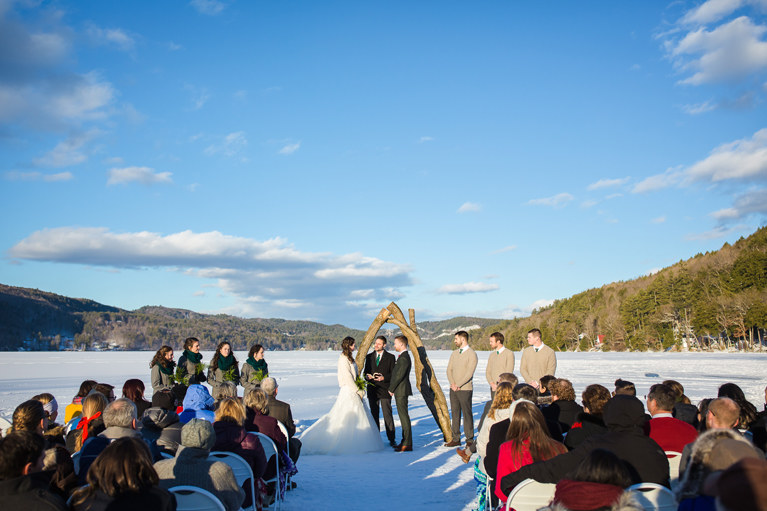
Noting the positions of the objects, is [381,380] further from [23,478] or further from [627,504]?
[627,504]

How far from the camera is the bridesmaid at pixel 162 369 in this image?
8.70m

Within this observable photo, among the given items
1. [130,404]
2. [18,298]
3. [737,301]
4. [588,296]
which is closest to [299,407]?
[130,404]

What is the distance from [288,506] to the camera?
20.4 feet

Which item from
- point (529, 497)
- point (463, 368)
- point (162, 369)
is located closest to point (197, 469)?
point (529, 497)

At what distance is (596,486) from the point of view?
2.62 meters

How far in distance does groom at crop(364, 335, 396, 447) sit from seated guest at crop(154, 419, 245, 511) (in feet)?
21.0

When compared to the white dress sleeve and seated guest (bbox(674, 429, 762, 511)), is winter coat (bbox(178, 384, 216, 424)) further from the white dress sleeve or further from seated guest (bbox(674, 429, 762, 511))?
seated guest (bbox(674, 429, 762, 511))

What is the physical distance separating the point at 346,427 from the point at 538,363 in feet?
11.2

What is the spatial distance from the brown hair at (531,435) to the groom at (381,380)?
604 centimetres

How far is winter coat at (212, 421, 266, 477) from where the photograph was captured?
4.78 m

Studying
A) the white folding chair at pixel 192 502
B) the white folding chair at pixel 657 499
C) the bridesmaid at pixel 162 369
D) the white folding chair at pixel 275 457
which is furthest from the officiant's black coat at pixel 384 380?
the white folding chair at pixel 657 499

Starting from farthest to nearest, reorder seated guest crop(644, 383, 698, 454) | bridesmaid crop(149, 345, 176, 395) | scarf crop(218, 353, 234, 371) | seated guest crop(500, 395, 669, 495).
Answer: scarf crop(218, 353, 234, 371), bridesmaid crop(149, 345, 176, 395), seated guest crop(644, 383, 698, 454), seated guest crop(500, 395, 669, 495)

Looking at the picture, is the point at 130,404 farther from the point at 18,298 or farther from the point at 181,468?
the point at 18,298

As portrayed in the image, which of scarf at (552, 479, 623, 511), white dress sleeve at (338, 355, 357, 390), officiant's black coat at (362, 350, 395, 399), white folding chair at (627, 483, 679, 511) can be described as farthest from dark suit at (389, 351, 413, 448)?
scarf at (552, 479, 623, 511)
